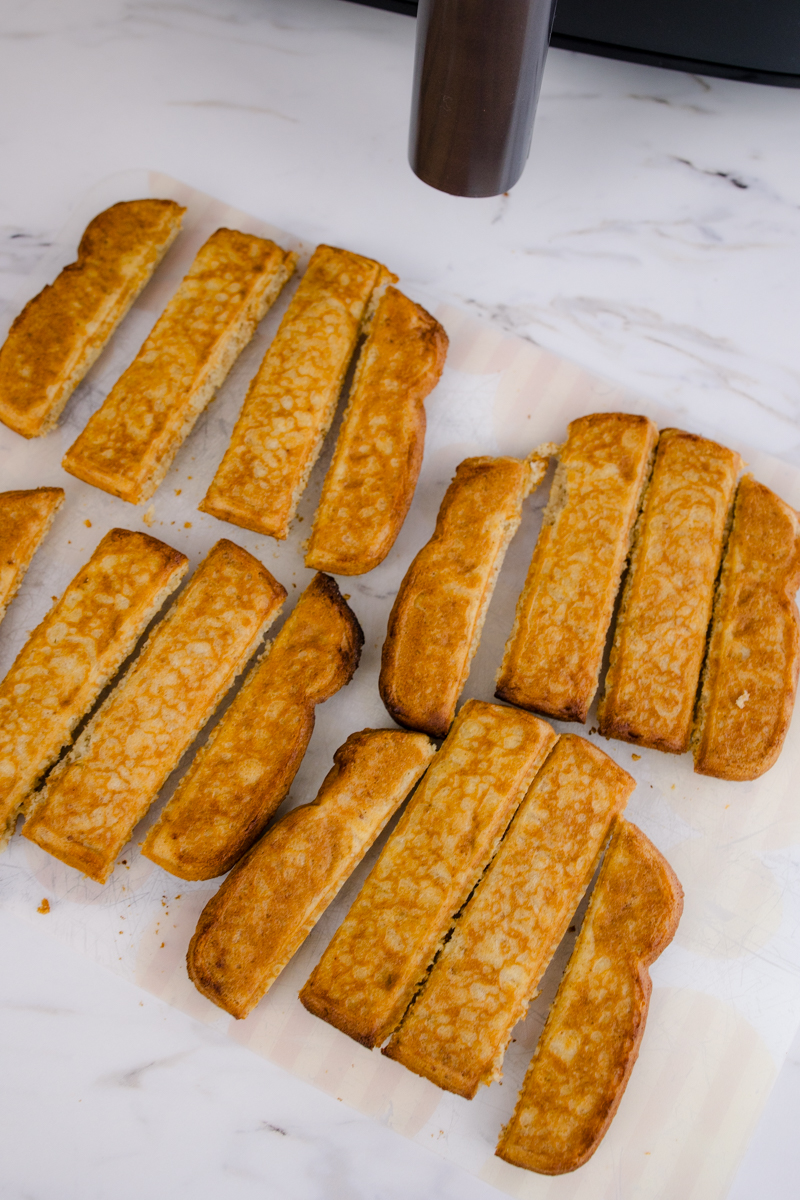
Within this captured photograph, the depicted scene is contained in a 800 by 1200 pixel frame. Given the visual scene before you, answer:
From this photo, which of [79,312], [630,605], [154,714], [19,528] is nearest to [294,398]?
[79,312]

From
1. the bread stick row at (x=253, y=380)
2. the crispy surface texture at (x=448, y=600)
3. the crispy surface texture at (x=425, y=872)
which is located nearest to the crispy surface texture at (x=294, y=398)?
the bread stick row at (x=253, y=380)

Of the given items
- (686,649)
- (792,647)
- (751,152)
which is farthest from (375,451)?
(751,152)

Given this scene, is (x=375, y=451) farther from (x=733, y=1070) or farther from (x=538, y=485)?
(x=733, y=1070)

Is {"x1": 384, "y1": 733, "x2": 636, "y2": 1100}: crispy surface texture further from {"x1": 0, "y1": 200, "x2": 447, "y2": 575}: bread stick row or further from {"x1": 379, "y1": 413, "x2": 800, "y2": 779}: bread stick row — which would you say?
{"x1": 0, "y1": 200, "x2": 447, "y2": 575}: bread stick row

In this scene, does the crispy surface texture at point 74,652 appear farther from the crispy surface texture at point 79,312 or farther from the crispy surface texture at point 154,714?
the crispy surface texture at point 79,312

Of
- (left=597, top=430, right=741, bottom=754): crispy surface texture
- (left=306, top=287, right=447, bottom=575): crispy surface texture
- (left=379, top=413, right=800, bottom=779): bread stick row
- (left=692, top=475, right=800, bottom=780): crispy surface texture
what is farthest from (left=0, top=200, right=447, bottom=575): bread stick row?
(left=692, top=475, right=800, bottom=780): crispy surface texture

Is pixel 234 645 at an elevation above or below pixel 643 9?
below

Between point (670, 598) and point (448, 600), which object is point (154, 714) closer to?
point (448, 600)
